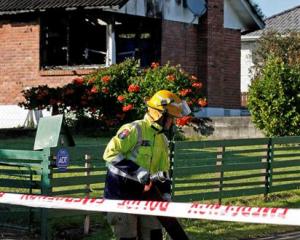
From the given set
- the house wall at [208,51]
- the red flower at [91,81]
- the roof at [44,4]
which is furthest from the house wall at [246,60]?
the red flower at [91,81]

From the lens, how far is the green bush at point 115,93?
1928cm

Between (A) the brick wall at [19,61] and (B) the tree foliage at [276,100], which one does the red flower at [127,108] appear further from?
(A) the brick wall at [19,61]

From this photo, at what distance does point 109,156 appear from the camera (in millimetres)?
6738

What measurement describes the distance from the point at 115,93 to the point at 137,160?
1309 centimetres

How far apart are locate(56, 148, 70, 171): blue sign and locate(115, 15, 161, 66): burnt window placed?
46.4 feet

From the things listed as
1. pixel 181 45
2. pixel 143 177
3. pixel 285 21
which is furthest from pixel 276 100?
pixel 285 21

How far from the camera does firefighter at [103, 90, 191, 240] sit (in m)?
6.75

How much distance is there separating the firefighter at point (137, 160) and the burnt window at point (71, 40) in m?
15.9

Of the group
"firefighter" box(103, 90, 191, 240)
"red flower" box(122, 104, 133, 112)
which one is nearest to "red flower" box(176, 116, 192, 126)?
"red flower" box(122, 104, 133, 112)

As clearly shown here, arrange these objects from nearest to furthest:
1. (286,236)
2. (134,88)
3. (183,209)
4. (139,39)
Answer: (183,209), (286,236), (134,88), (139,39)

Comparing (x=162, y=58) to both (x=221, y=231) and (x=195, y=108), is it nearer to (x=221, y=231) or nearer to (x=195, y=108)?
(x=195, y=108)

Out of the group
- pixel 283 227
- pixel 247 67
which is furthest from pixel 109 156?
pixel 247 67

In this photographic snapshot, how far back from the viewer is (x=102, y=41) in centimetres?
2336

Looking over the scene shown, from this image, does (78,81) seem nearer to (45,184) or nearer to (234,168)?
(234,168)
